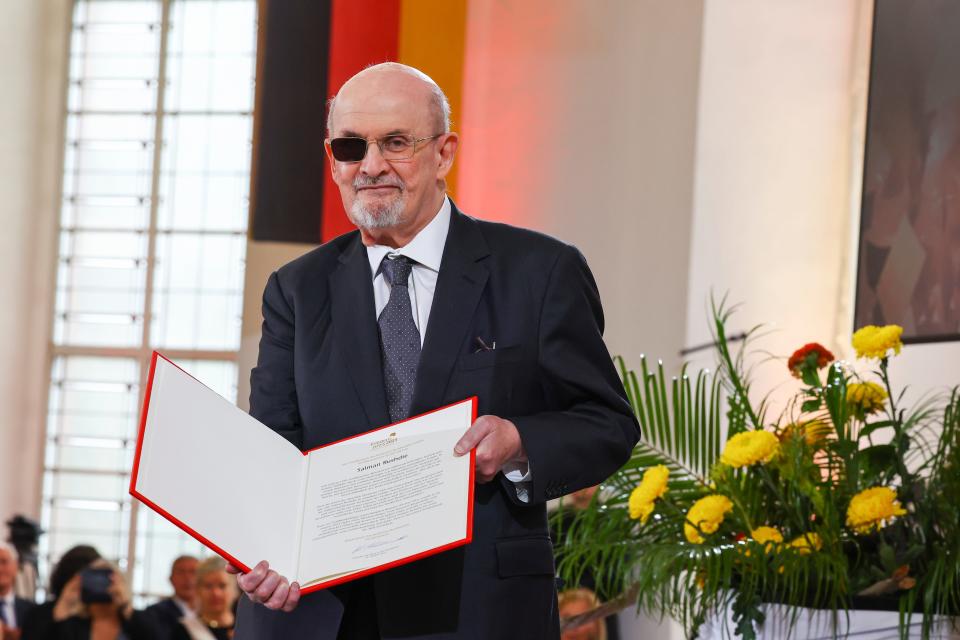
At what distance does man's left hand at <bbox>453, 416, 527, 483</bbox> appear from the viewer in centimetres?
202

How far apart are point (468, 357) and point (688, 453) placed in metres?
2.05

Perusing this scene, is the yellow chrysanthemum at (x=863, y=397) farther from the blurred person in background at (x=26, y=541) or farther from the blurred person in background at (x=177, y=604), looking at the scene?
the blurred person in background at (x=26, y=541)

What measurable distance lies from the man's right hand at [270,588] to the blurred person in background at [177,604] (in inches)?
189

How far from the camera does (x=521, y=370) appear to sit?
2.27 meters

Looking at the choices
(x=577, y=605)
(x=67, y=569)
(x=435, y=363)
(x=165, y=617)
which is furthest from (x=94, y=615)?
(x=435, y=363)

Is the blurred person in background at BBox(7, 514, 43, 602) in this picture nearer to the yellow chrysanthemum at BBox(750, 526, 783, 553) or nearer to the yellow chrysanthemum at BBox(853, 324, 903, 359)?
the yellow chrysanthemum at BBox(750, 526, 783, 553)

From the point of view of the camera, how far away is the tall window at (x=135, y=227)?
1611 centimetres

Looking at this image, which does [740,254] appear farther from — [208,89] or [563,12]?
[208,89]

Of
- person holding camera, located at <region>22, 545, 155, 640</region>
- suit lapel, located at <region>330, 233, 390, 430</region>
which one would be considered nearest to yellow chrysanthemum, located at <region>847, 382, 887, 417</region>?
suit lapel, located at <region>330, 233, 390, 430</region>

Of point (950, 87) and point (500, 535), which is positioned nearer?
point (500, 535)

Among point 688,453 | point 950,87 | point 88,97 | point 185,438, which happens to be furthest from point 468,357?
point 88,97

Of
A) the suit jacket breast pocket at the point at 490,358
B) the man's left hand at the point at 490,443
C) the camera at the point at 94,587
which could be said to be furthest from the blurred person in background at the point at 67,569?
the man's left hand at the point at 490,443

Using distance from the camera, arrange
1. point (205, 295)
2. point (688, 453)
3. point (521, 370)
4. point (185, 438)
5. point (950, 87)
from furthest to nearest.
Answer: point (205, 295), point (950, 87), point (688, 453), point (521, 370), point (185, 438)

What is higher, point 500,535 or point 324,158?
point 324,158
